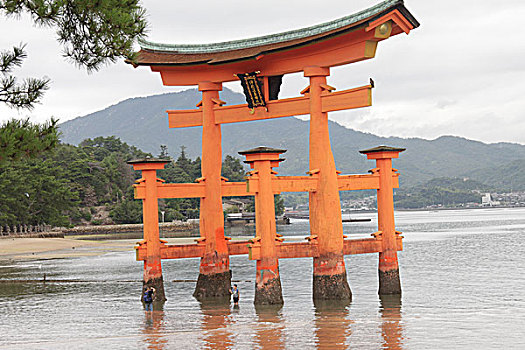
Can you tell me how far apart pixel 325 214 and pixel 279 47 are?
5.63m

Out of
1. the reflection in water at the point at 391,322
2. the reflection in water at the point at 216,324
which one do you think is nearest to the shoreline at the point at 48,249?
the reflection in water at the point at 216,324

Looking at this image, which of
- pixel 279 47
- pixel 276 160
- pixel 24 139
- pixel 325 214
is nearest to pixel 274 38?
pixel 279 47

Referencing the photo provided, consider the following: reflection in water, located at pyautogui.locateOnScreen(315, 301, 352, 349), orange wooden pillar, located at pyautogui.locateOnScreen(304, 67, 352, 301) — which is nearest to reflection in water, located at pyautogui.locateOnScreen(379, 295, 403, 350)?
reflection in water, located at pyautogui.locateOnScreen(315, 301, 352, 349)

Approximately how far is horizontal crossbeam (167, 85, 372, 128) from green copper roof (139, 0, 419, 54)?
2.10 metres

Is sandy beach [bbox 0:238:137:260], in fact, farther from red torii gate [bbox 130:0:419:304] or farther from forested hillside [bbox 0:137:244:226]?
red torii gate [bbox 130:0:419:304]

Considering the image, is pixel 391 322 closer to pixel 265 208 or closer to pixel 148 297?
pixel 265 208

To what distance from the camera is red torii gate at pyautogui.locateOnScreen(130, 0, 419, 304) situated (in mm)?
19953

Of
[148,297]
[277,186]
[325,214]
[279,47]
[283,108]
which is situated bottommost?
[148,297]

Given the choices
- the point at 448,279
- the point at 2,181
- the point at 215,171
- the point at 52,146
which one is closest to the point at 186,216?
the point at 2,181

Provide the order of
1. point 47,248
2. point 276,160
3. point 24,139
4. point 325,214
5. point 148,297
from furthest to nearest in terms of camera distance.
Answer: point 47,248, point 148,297, point 325,214, point 276,160, point 24,139

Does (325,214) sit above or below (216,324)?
above

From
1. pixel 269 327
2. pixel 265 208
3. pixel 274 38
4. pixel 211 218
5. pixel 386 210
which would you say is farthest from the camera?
pixel 211 218

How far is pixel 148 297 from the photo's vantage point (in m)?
21.1

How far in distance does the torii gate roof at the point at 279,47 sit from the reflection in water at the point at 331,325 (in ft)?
25.4
